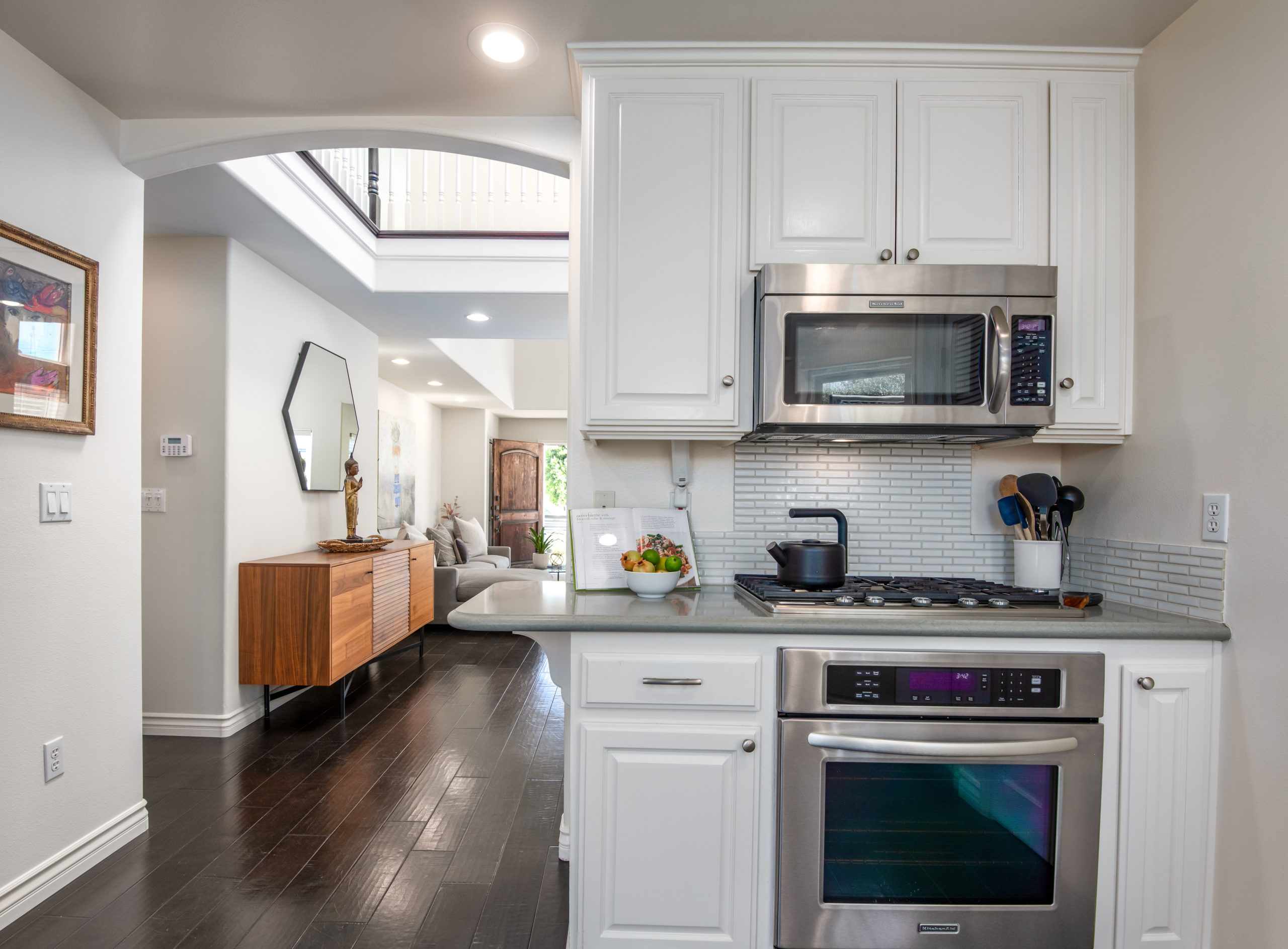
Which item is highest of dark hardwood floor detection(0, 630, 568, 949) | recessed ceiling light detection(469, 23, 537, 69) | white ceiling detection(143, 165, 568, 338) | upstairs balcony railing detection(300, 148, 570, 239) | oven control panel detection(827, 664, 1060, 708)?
upstairs balcony railing detection(300, 148, 570, 239)

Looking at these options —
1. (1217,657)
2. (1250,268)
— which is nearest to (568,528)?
(1217,657)

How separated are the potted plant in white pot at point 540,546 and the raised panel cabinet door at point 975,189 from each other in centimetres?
660

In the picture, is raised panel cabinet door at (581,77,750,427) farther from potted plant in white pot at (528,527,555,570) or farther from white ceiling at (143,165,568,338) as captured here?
potted plant in white pot at (528,527,555,570)

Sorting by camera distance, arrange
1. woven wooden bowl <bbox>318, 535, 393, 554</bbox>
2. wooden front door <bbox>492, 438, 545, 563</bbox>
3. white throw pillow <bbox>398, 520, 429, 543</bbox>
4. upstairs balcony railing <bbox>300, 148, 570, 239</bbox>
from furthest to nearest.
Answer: wooden front door <bbox>492, 438, 545, 563</bbox>
white throw pillow <bbox>398, 520, 429, 543</bbox>
upstairs balcony railing <bbox>300, 148, 570, 239</bbox>
woven wooden bowl <bbox>318, 535, 393, 554</bbox>

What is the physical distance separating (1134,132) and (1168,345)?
61 cm

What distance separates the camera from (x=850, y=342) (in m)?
1.81

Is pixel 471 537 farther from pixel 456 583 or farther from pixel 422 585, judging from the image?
pixel 422 585

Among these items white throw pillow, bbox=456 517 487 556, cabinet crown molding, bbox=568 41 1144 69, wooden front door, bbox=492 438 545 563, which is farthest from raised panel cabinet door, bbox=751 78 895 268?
Answer: wooden front door, bbox=492 438 545 563

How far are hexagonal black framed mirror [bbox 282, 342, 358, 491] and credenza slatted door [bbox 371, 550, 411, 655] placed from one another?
638mm

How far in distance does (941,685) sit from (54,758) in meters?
2.44

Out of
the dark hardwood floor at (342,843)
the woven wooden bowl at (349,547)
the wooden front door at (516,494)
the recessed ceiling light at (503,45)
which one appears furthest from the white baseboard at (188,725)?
the wooden front door at (516,494)

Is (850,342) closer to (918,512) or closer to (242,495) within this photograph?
(918,512)

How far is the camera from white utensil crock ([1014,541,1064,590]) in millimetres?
1955

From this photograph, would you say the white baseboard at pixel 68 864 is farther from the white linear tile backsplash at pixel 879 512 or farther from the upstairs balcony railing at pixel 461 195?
the upstairs balcony railing at pixel 461 195
